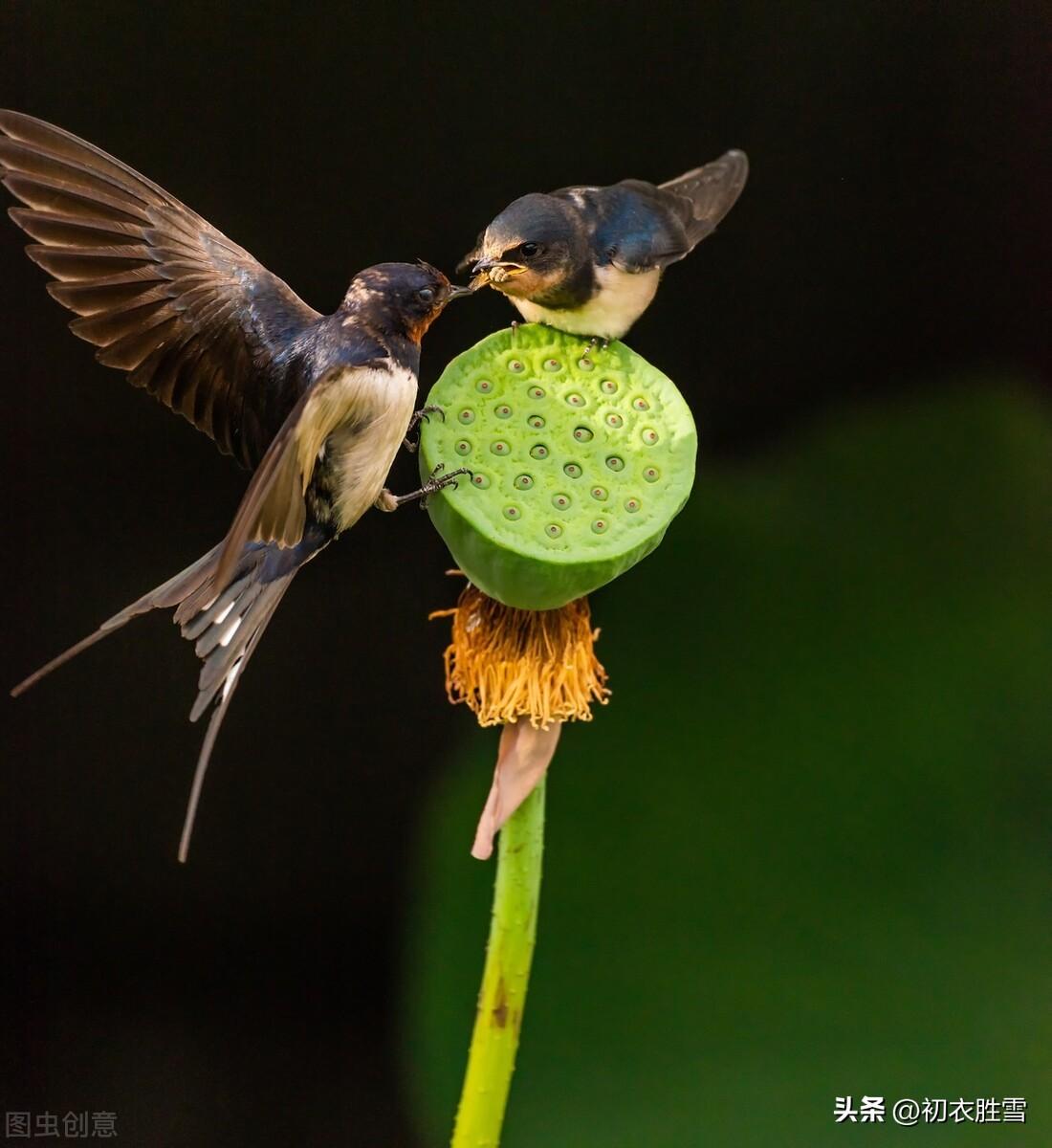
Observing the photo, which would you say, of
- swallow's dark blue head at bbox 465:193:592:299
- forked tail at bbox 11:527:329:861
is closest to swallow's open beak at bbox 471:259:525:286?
swallow's dark blue head at bbox 465:193:592:299

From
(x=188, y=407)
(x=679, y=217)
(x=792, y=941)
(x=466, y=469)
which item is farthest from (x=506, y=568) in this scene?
(x=792, y=941)

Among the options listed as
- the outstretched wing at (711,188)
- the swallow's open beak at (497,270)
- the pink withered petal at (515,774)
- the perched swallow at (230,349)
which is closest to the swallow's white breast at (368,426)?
the perched swallow at (230,349)

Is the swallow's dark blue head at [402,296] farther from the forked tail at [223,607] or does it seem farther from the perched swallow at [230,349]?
the forked tail at [223,607]

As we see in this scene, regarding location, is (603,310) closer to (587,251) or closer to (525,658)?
(587,251)

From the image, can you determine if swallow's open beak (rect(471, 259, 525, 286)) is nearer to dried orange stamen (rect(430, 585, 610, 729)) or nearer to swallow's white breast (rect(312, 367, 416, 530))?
swallow's white breast (rect(312, 367, 416, 530))

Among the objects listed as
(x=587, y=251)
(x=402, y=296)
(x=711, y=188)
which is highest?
(x=711, y=188)

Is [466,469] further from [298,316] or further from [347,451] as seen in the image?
[298,316]

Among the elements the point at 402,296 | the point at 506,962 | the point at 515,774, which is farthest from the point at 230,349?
the point at 506,962
